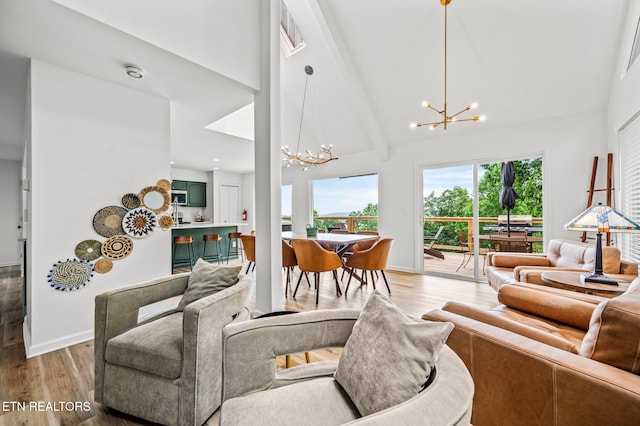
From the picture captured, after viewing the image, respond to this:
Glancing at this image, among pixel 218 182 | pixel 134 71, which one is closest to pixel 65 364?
pixel 134 71

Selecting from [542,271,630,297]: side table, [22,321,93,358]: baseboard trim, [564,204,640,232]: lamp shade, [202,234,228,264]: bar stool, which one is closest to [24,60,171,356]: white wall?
[22,321,93,358]: baseboard trim

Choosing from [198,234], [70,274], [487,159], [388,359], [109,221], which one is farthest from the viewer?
[198,234]

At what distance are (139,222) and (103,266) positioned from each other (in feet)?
1.68

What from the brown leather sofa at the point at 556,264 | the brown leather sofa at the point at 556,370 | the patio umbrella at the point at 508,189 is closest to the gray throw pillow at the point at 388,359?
the brown leather sofa at the point at 556,370

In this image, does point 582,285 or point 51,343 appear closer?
point 582,285

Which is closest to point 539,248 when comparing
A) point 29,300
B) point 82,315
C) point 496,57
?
point 496,57

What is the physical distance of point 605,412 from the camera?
32.7 inches

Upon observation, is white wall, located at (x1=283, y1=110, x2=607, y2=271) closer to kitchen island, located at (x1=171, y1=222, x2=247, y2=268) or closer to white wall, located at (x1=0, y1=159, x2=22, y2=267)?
kitchen island, located at (x1=171, y1=222, x2=247, y2=268)

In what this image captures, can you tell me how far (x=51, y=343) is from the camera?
2.28 meters

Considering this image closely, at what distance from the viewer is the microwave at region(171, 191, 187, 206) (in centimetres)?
703

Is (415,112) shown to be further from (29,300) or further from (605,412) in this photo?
(29,300)

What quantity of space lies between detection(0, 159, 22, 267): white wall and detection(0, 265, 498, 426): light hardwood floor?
2864mm

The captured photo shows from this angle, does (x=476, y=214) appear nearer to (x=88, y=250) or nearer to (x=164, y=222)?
(x=164, y=222)

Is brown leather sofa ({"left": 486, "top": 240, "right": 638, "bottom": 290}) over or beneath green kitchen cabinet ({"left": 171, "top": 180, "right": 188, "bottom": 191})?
beneath
